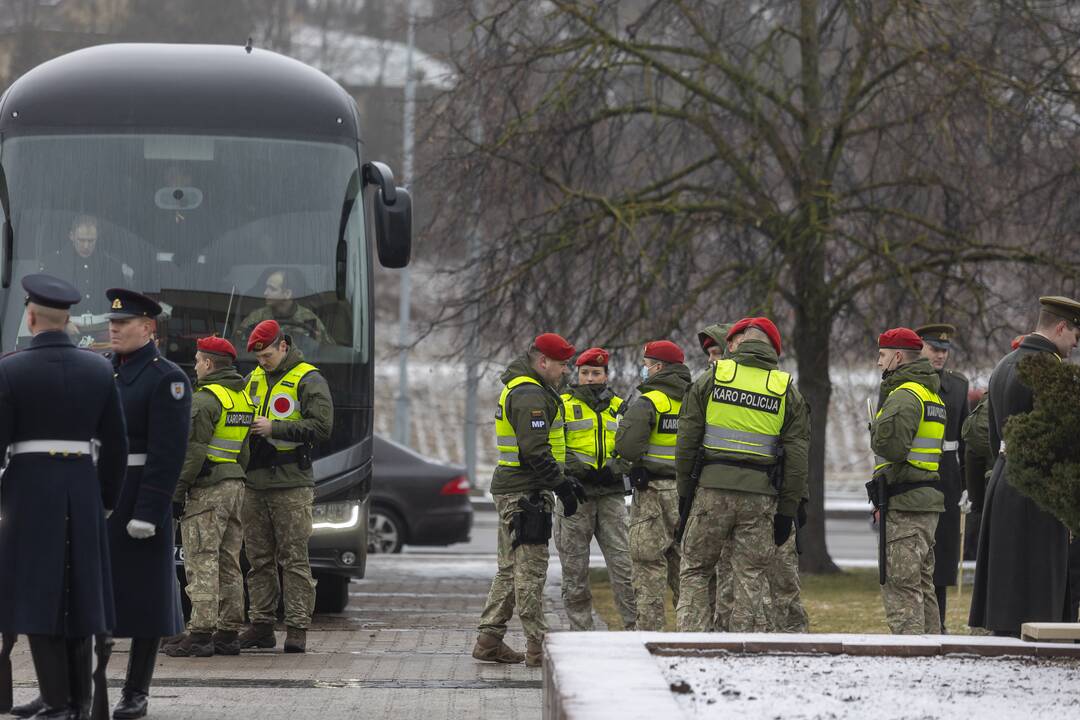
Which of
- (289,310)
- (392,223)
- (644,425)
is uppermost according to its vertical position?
(392,223)

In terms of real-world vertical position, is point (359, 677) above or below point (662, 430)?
below

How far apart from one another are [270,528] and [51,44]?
24640 millimetres

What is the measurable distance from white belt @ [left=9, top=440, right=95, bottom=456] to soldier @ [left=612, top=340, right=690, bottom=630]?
170 inches

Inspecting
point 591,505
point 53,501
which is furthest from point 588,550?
point 53,501

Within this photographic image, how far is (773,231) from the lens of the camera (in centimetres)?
1673

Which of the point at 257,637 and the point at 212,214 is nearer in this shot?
the point at 257,637

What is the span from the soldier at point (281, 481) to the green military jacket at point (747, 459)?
2344mm

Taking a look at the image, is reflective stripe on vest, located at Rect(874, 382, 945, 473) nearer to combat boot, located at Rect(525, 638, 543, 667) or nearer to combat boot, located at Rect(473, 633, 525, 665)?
combat boot, located at Rect(525, 638, 543, 667)

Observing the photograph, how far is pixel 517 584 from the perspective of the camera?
10.3 m

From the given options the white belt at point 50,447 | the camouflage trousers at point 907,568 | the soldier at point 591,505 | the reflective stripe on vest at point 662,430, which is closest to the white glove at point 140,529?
the white belt at point 50,447

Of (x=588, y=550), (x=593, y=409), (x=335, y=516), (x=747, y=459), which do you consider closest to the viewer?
(x=747, y=459)

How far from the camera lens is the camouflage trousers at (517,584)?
10.3 metres

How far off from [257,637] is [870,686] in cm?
564

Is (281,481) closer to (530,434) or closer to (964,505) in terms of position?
(530,434)
